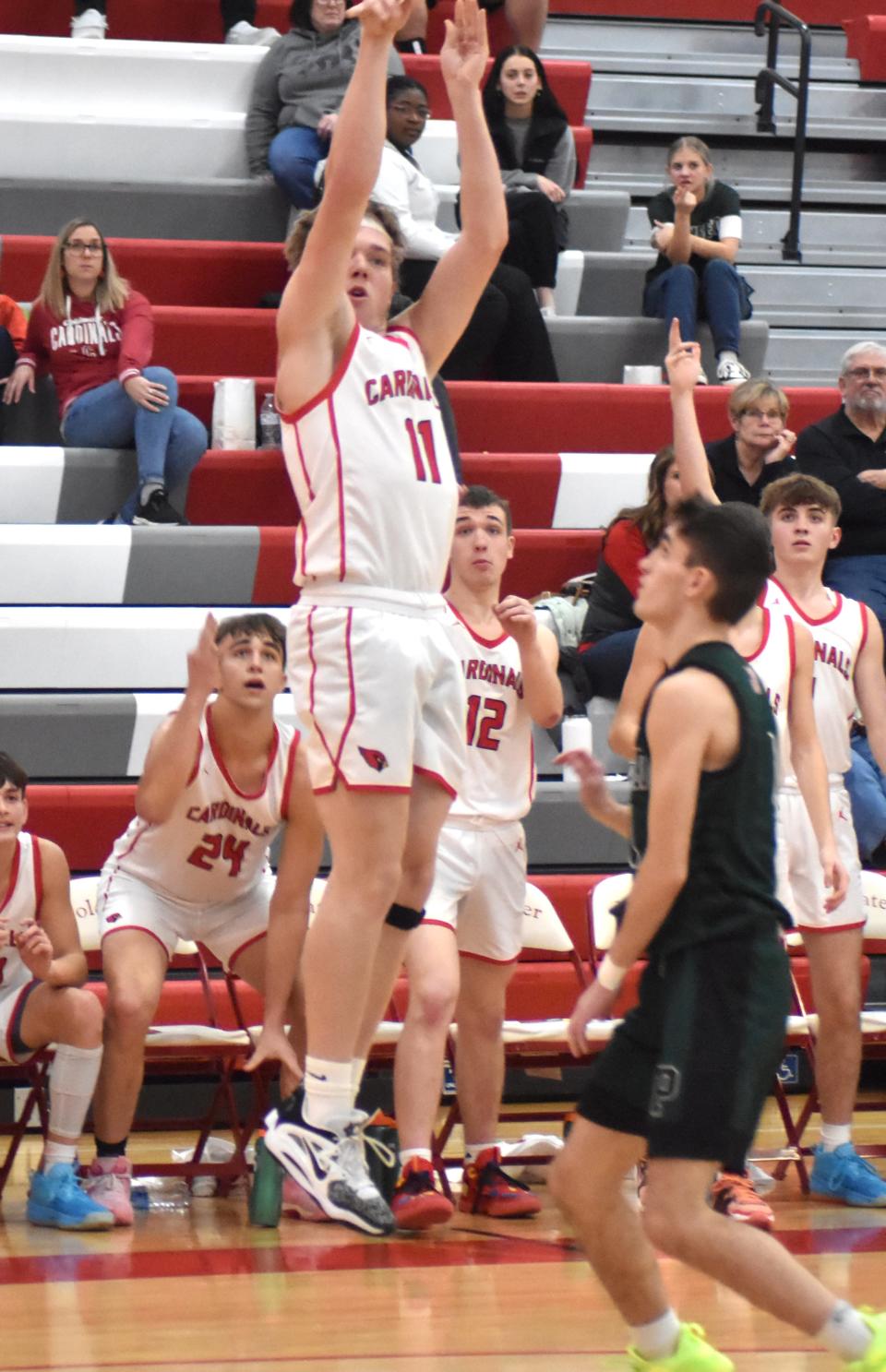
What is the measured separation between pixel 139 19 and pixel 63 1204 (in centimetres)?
647

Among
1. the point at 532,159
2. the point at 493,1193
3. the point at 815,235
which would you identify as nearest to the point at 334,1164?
the point at 493,1193

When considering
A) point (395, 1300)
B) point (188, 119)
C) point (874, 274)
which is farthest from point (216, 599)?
point (874, 274)

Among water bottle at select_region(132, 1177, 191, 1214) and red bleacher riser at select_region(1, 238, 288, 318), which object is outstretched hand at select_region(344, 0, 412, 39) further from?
red bleacher riser at select_region(1, 238, 288, 318)

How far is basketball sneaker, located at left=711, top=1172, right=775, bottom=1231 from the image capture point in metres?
4.66

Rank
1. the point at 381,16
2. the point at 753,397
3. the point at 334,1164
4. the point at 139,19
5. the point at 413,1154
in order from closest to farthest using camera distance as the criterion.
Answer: the point at 381,16 < the point at 334,1164 < the point at 413,1154 < the point at 753,397 < the point at 139,19

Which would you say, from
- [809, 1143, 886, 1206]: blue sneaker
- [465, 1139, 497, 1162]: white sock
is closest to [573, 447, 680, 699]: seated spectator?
[809, 1143, 886, 1206]: blue sneaker

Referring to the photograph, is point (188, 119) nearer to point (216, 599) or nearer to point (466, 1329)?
point (216, 599)

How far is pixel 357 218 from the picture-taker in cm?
354

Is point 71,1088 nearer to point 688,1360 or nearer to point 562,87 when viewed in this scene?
point 688,1360

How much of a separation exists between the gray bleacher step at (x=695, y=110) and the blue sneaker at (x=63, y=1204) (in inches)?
256

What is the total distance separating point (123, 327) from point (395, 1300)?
4.13 meters

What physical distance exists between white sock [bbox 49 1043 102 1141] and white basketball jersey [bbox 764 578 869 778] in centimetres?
217

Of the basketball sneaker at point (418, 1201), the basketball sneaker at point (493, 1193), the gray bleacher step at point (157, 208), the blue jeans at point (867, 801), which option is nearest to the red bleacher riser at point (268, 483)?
the gray bleacher step at point (157, 208)

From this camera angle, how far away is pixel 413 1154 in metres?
4.62
